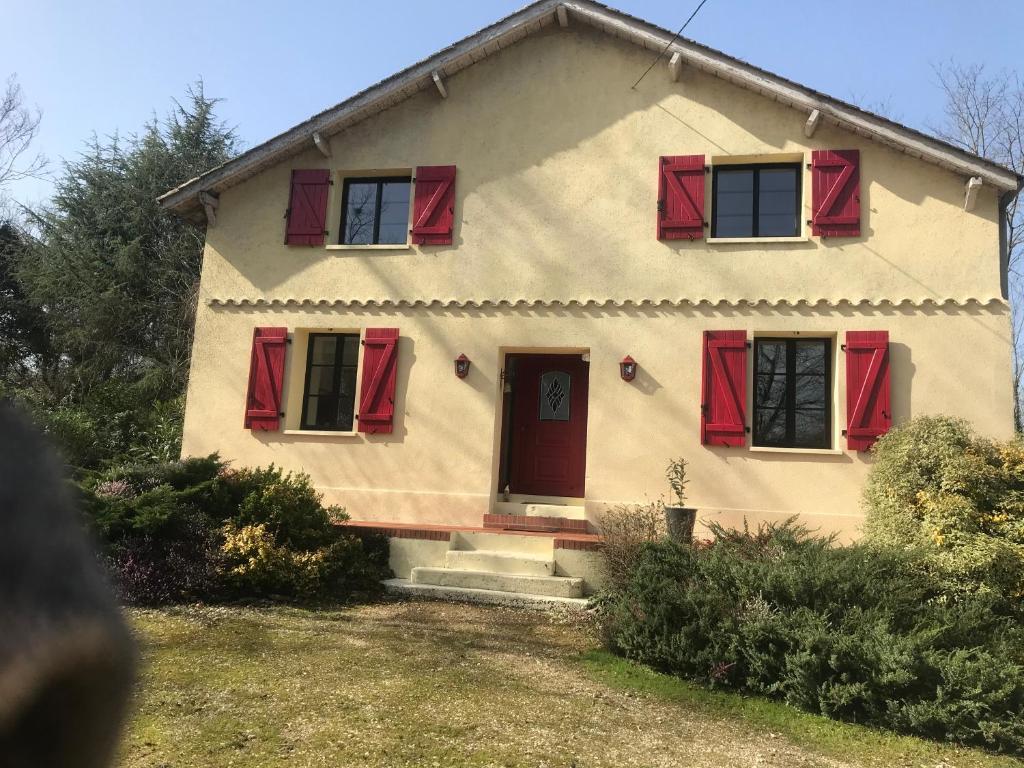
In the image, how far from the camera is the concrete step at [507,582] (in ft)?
26.9

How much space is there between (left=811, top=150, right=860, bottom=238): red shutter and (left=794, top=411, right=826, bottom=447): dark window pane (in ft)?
7.81

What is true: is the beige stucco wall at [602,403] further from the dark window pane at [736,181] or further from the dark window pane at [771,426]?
the dark window pane at [736,181]

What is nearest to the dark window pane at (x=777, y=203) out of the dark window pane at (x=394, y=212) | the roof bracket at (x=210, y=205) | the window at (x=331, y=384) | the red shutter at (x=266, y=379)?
the dark window pane at (x=394, y=212)

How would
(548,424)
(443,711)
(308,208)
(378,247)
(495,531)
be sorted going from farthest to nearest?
(308,208) < (378,247) < (548,424) < (495,531) < (443,711)

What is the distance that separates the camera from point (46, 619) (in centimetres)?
46

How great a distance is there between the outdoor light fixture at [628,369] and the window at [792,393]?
1.63 meters

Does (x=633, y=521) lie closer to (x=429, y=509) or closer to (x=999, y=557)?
(x=429, y=509)

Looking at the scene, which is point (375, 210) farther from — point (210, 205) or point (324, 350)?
point (210, 205)

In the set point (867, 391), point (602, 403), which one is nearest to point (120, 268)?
point (602, 403)

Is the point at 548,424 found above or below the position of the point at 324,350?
below

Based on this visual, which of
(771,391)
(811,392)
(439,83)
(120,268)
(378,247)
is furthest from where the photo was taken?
(120,268)

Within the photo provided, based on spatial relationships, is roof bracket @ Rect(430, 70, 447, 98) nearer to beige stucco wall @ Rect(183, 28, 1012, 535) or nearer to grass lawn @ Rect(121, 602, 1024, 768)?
beige stucco wall @ Rect(183, 28, 1012, 535)

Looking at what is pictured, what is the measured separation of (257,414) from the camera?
35.5 ft

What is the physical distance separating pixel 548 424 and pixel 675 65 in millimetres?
5338
